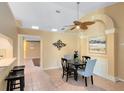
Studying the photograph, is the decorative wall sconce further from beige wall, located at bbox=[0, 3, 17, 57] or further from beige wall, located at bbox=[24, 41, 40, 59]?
beige wall, located at bbox=[24, 41, 40, 59]

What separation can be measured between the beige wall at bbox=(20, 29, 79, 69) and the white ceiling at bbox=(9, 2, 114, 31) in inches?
16.0

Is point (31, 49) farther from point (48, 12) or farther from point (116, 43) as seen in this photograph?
point (116, 43)

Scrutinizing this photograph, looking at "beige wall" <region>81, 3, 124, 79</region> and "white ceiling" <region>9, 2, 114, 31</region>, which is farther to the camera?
"white ceiling" <region>9, 2, 114, 31</region>

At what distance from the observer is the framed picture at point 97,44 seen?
557 centimetres

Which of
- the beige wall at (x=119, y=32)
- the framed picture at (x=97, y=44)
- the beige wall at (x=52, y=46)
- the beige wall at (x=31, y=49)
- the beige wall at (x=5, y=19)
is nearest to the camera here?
the beige wall at (x=5, y=19)

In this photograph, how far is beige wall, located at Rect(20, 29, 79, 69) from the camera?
24.4 feet

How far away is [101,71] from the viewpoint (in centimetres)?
576

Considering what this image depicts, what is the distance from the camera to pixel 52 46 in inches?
305

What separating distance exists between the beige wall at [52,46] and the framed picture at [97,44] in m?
2.05

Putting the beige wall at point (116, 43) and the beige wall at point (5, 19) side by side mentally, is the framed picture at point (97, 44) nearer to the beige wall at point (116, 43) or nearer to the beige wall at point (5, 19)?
the beige wall at point (116, 43)

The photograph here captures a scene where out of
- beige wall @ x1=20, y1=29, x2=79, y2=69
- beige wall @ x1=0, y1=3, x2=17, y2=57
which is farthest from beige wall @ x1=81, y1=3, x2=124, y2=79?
beige wall @ x1=0, y1=3, x2=17, y2=57

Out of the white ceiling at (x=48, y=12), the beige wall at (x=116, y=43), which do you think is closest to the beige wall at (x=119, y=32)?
the beige wall at (x=116, y=43)

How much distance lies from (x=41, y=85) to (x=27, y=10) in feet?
11.7

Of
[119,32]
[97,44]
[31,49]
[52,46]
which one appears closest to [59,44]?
[52,46]
